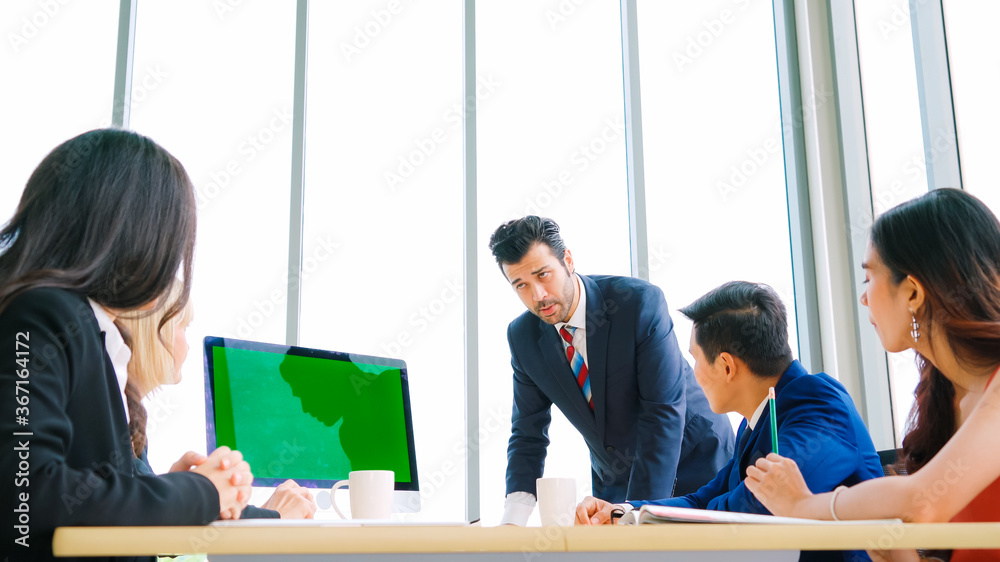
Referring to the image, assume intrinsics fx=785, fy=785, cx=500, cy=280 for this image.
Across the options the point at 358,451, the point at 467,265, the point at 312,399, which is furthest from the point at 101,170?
the point at 467,265

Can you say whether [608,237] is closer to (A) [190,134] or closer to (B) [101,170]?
(A) [190,134]

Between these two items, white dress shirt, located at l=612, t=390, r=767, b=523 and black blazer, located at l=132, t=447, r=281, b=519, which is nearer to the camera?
black blazer, located at l=132, t=447, r=281, b=519

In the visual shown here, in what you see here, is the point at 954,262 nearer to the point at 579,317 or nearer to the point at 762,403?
the point at 762,403

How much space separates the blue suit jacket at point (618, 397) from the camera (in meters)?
2.39

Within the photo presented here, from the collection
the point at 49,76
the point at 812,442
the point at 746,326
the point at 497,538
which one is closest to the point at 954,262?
the point at 812,442

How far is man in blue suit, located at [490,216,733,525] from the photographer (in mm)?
2400

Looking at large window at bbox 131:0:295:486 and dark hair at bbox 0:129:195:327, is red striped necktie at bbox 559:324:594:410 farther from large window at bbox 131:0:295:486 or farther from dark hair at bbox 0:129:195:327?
dark hair at bbox 0:129:195:327

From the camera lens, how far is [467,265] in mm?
3486

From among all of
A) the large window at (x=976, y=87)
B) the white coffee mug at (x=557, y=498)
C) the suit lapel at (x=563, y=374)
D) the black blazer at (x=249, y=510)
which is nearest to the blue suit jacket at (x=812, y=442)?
the white coffee mug at (x=557, y=498)

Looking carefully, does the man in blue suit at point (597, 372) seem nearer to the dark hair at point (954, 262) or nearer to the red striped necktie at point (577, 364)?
the red striped necktie at point (577, 364)

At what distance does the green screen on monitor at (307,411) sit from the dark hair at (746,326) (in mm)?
711

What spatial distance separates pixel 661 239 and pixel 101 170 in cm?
283

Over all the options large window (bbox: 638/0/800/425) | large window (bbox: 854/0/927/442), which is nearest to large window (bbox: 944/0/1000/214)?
large window (bbox: 854/0/927/442)

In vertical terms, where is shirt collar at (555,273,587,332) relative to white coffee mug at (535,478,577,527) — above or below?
above
